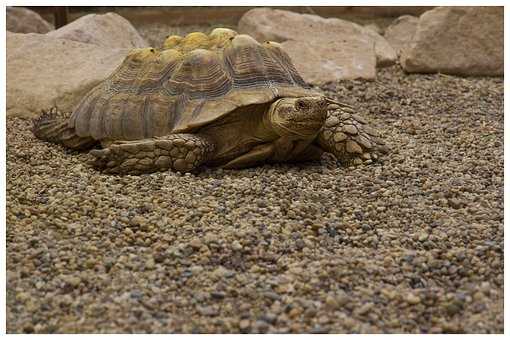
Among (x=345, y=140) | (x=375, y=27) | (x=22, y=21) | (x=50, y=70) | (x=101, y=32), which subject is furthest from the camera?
(x=375, y=27)

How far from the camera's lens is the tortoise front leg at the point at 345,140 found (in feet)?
13.4

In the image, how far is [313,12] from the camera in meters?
9.88

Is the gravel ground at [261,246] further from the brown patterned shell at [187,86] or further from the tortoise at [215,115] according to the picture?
the brown patterned shell at [187,86]

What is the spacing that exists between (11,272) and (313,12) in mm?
7860

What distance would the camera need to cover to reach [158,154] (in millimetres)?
3822

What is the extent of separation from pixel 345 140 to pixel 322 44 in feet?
10.0

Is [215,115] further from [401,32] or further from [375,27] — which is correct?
[375,27]

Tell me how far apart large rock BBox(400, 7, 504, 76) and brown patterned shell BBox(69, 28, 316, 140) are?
3.08 metres

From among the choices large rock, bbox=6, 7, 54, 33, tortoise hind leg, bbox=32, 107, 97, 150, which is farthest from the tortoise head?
large rock, bbox=6, 7, 54, 33

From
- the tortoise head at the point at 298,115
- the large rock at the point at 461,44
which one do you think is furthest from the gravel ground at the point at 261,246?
the large rock at the point at 461,44

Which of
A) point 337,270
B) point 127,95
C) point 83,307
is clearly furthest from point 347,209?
point 127,95

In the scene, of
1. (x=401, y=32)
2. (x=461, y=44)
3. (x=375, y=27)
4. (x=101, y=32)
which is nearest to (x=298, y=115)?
(x=101, y=32)

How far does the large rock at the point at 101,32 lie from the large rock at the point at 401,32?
3.13m

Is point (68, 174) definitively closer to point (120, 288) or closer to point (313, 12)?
point (120, 288)
